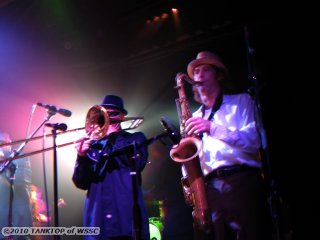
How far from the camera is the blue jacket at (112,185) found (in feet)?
11.2

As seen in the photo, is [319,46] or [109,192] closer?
[109,192]

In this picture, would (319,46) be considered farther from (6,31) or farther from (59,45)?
(6,31)

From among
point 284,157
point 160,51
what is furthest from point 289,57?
point 160,51

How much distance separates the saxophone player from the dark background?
1.07m

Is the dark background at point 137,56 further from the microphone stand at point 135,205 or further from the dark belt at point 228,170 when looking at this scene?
the microphone stand at point 135,205

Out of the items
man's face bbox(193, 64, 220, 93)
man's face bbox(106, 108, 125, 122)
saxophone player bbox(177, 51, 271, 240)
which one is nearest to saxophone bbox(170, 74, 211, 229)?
saxophone player bbox(177, 51, 271, 240)

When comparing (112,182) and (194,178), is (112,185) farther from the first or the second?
(194,178)

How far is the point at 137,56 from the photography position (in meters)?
8.50

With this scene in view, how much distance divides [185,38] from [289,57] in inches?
135

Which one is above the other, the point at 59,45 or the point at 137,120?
the point at 59,45

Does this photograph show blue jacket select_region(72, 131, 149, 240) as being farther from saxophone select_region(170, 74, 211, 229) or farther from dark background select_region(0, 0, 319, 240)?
dark background select_region(0, 0, 319, 240)

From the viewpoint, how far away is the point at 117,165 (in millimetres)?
3750

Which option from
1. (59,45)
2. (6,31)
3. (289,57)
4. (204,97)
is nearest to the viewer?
(204,97)

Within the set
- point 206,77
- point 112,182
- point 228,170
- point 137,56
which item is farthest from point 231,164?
point 137,56
